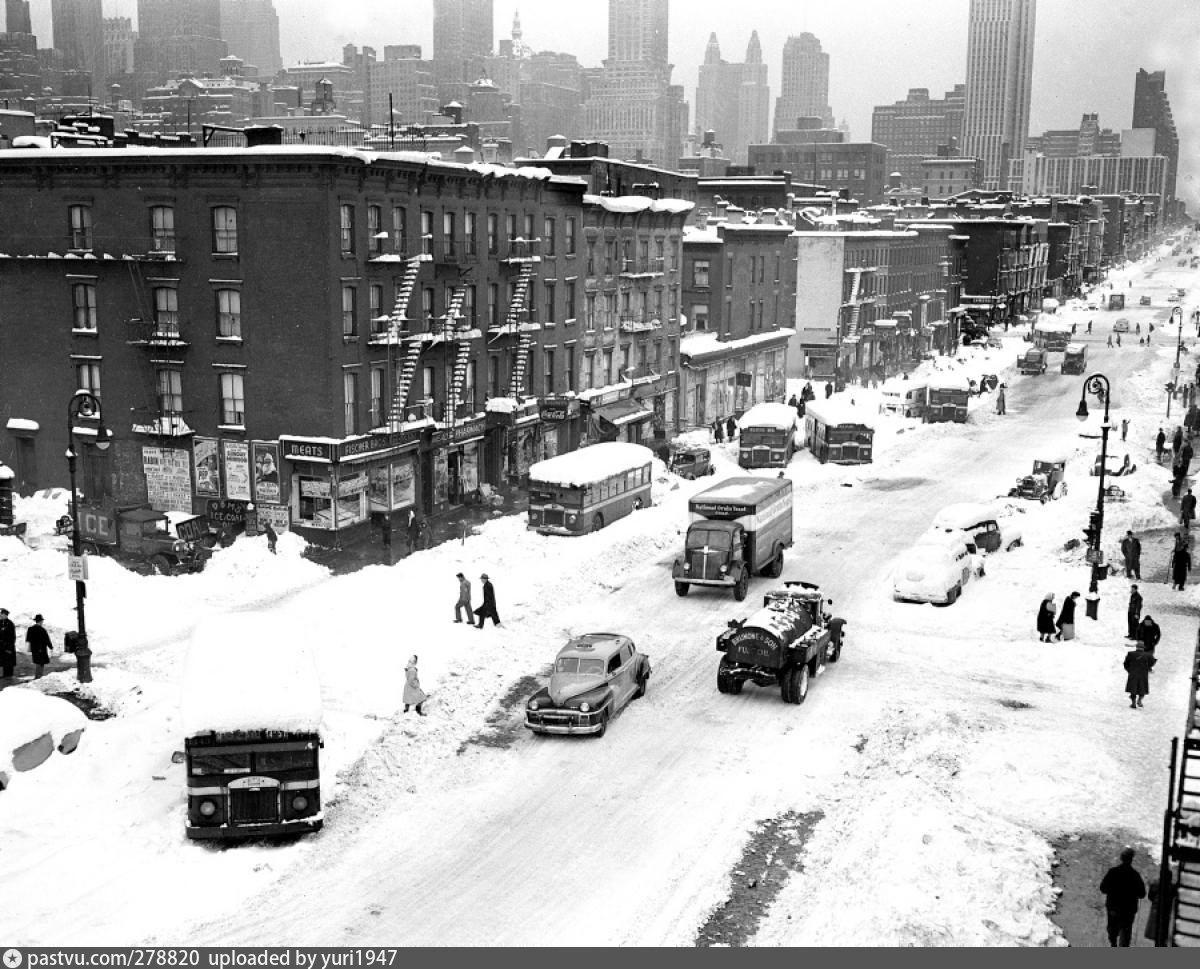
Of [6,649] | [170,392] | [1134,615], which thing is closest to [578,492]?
[170,392]

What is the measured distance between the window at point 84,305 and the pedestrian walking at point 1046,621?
110 feet

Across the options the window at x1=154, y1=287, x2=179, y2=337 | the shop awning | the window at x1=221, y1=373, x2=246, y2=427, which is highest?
the window at x1=154, y1=287, x2=179, y2=337

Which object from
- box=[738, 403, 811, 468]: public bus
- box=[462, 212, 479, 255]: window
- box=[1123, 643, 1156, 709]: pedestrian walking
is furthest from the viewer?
box=[738, 403, 811, 468]: public bus

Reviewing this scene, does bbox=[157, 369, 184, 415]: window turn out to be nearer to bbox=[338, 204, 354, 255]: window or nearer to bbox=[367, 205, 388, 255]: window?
bbox=[338, 204, 354, 255]: window

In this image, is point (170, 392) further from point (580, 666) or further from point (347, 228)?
point (580, 666)

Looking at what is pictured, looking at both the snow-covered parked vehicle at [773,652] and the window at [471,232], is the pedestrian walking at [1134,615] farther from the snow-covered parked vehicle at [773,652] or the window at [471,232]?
the window at [471,232]

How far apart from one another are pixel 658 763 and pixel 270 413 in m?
23.5

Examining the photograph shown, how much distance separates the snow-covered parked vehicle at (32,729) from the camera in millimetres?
23719

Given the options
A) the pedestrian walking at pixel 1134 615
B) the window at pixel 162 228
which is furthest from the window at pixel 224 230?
the pedestrian walking at pixel 1134 615

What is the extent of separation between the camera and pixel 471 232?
51.1 m

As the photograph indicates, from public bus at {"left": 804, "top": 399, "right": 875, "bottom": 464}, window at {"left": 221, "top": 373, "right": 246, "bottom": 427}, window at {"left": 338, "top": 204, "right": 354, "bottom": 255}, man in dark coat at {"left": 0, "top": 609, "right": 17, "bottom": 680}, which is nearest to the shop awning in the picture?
public bus at {"left": 804, "top": 399, "right": 875, "bottom": 464}

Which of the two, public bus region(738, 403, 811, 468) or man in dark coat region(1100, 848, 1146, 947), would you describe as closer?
man in dark coat region(1100, 848, 1146, 947)

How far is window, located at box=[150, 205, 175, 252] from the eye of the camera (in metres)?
44.4

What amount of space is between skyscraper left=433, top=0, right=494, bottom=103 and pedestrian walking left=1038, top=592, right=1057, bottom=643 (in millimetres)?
152410
